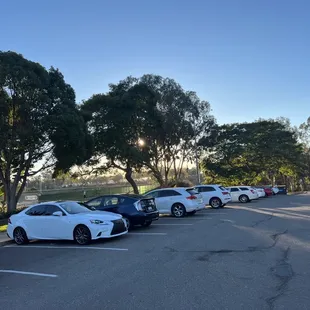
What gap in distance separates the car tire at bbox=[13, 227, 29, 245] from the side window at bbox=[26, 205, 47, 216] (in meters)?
0.62

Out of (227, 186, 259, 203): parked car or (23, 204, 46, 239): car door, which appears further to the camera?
(227, 186, 259, 203): parked car

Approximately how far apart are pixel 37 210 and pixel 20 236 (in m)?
1.08

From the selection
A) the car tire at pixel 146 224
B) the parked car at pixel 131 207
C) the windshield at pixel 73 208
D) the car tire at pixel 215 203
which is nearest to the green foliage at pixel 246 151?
the car tire at pixel 215 203

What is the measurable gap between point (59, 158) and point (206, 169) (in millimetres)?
27233

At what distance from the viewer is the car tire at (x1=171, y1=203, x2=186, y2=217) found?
18.5 m

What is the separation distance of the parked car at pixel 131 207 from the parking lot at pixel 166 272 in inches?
81.3

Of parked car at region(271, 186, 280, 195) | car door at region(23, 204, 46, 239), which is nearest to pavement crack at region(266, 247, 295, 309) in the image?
car door at region(23, 204, 46, 239)

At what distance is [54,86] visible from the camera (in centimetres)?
2714

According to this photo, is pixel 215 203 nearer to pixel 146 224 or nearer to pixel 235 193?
pixel 235 193

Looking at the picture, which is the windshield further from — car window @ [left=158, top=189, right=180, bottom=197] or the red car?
the red car

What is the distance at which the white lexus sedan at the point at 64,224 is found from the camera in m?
11.2

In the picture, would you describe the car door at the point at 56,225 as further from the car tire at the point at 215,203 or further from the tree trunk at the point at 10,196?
the tree trunk at the point at 10,196

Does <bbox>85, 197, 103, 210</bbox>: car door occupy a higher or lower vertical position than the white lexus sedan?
higher

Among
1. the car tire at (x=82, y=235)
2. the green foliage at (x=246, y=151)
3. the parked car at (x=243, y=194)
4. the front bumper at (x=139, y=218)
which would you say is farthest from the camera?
the green foliage at (x=246, y=151)
